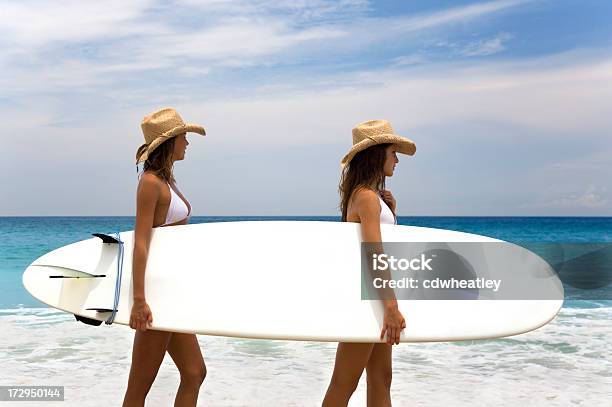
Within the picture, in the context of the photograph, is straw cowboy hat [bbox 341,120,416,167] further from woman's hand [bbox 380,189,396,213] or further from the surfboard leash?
the surfboard leash

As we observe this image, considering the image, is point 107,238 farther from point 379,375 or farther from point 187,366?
point 379,375

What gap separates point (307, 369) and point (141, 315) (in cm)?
330

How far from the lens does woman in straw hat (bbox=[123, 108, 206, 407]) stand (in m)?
2.78

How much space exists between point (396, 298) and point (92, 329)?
19.9ft

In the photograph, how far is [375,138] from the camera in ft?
8.89

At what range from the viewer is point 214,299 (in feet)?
9.39

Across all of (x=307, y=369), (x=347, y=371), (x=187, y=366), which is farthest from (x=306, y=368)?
(x=347, y=371)

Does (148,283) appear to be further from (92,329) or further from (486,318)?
(92,329)

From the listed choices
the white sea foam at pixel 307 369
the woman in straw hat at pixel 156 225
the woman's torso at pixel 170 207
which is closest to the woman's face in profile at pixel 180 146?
the woman in straw hat at pixel 156 225

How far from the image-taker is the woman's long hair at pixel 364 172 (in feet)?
8.73

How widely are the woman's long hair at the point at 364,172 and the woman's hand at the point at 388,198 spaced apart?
0.09m

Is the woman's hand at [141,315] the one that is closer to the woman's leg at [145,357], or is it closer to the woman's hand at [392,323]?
the woman's leg at [145,357]

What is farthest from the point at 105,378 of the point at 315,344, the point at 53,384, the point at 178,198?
the point at 178,198

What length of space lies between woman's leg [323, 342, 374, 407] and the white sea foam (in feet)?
6.64
